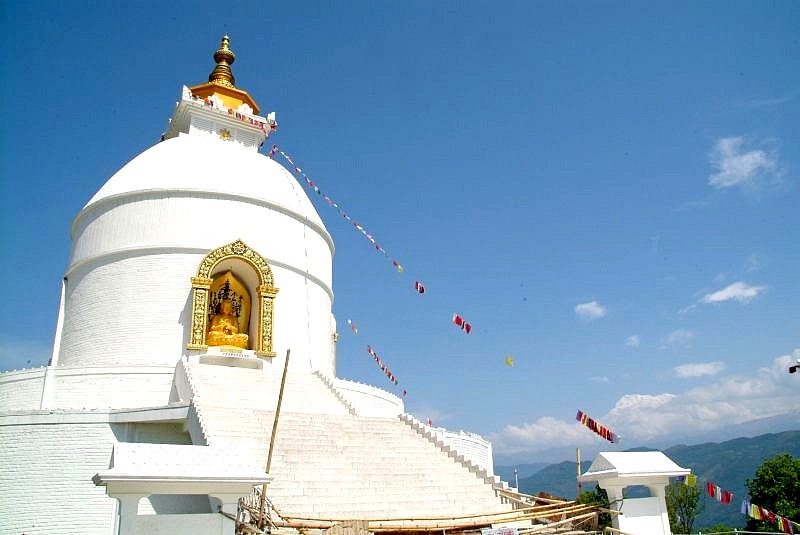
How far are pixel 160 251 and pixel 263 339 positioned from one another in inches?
165

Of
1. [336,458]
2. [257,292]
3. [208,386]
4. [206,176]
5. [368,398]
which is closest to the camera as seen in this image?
[336,458]

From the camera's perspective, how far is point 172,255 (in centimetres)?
1916

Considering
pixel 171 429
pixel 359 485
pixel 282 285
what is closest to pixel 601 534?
pixel 359 485

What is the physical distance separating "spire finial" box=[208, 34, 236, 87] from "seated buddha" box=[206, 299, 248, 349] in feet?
39.6

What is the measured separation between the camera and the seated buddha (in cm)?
1894

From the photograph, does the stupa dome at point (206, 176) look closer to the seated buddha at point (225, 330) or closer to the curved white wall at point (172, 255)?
the curved white wall at point (172, 255)

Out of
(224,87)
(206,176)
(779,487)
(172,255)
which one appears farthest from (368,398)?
(779,487)

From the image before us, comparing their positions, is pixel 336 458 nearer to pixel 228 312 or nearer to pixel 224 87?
pixel 228 312

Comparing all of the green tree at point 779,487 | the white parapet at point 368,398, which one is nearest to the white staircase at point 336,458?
the white parapet at point 368,398

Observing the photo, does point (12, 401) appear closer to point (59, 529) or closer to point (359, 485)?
point (59, 529)

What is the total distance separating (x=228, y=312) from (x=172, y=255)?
2439 millimetres

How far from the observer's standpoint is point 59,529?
1248 cm

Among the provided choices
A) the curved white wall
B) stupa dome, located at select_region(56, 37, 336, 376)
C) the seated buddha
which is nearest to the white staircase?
the seated buddha

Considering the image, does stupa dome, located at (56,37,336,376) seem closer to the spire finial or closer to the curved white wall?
the curved white wall
